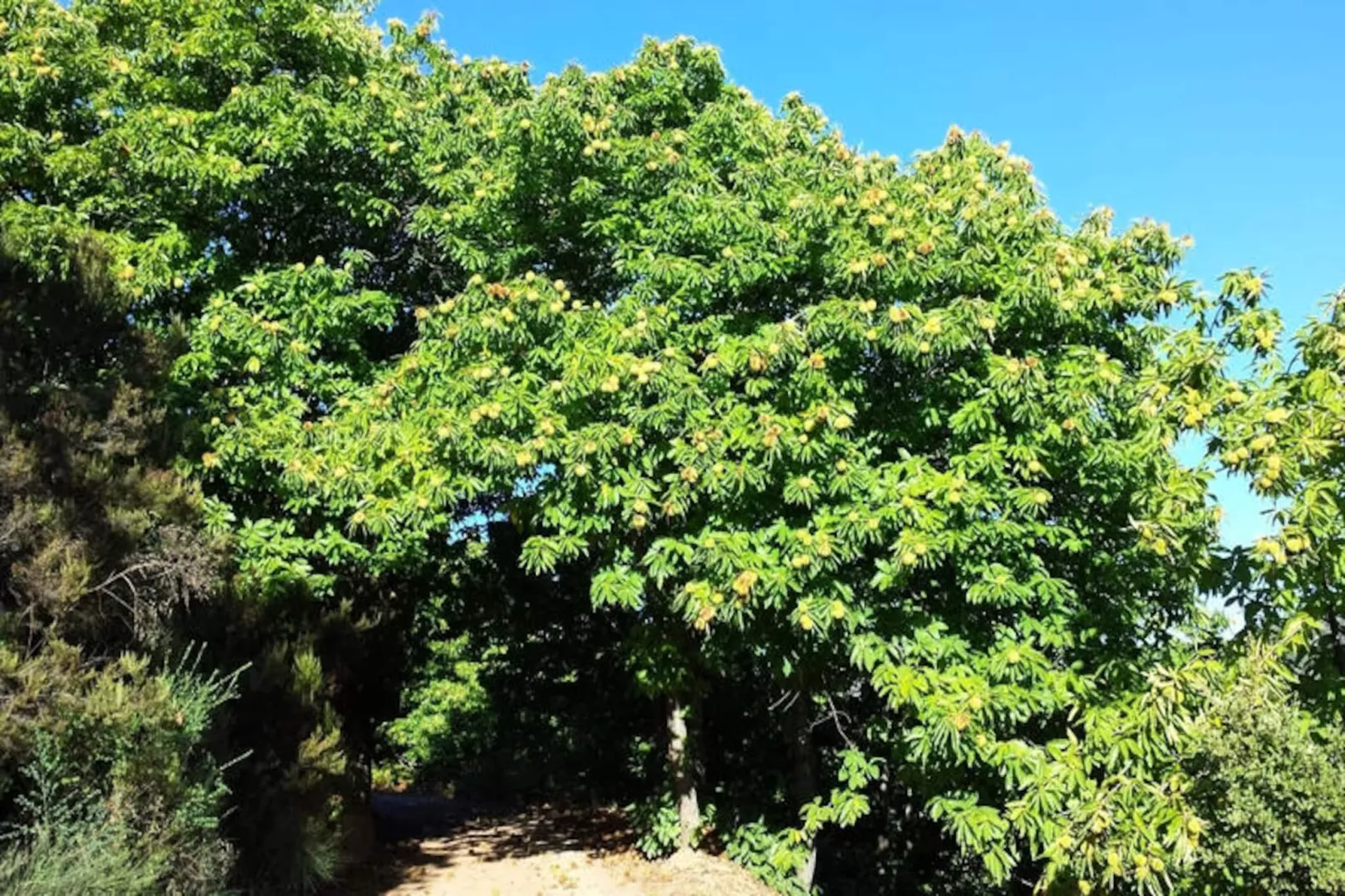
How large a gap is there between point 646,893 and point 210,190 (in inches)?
304

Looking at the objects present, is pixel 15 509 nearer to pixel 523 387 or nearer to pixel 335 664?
pixel 523 387

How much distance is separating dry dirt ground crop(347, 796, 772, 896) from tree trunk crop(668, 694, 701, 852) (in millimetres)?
276

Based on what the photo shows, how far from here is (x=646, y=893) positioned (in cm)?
951

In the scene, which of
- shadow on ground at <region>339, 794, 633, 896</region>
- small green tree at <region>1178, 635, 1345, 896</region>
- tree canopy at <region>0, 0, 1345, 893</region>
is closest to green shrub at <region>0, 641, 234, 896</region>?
tree canopy at <region>0, 0, 1345, 893</region>

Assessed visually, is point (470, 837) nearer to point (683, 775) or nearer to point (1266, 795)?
point (683, 775)

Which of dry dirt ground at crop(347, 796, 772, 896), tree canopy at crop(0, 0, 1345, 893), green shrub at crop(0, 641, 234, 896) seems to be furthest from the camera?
dry dirt ground at crop(347, 796, 772, 896)

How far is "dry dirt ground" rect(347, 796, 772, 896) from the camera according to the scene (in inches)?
378

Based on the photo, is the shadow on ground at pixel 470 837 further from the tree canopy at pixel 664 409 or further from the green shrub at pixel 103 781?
the green shrub at pixel 103 781

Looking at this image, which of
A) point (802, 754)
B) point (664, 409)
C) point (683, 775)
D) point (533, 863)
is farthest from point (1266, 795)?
point (533, 863)

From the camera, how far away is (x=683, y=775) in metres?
10.5

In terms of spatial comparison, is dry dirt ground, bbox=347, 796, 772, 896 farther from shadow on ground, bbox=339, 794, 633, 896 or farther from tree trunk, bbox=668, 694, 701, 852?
tree trunk, bbox=668, 694, 701, 852

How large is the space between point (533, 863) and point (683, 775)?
197 cm

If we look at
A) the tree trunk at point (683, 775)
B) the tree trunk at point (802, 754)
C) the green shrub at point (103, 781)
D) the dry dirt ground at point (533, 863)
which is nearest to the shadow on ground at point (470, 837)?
the dry dirt ground at point (533, 863)

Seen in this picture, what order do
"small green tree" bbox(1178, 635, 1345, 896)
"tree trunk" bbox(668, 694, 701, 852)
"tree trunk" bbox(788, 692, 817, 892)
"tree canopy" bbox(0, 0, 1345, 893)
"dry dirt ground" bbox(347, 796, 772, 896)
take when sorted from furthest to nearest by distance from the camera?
"tree trunk" bbox(668, 694, 701, 852), "tree trunk" bbox(788, 692, 817, 892), "dry dirt ground" bbox(347, 796, 772, 896), "tree canopy" bbox(0, 0, 1345, 893), "small green tree" bbox(1178, 635, 1345, 896)
